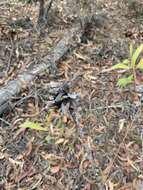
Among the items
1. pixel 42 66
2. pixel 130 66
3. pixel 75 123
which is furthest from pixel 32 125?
pixel 130 66

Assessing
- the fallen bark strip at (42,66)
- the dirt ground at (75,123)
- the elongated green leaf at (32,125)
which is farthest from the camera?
the fallen bark strip at (42,66)

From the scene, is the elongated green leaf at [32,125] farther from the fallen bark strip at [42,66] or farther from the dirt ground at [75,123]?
the fallen bark strip at [42,66]

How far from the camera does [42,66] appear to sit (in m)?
3.08

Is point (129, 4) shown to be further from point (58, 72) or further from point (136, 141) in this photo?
point (136, 141)

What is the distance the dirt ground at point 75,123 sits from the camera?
7.61 ft

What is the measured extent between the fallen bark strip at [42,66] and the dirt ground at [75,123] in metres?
0.05

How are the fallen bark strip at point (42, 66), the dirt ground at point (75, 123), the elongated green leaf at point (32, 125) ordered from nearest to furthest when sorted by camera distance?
the dirt ground at point (75, 123) → the elongated green leaf at point (32, 125) → the fallen bark strip at point (42, 66)

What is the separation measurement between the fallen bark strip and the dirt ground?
0.18ft

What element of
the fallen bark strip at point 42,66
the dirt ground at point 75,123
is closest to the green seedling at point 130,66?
the dirt ground at point 75,123

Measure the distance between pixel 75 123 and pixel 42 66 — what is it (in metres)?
0.71

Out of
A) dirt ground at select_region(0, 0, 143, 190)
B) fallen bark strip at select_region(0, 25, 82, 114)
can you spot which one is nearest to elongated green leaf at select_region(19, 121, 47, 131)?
dirt ground at select_region(0, 0, 143, 190)

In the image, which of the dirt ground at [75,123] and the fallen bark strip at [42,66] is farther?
the fallen bark strip at [42,66]

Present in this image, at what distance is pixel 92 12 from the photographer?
3.65m

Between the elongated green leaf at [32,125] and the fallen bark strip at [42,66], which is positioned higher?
the fallen bark strip at [42,66]
